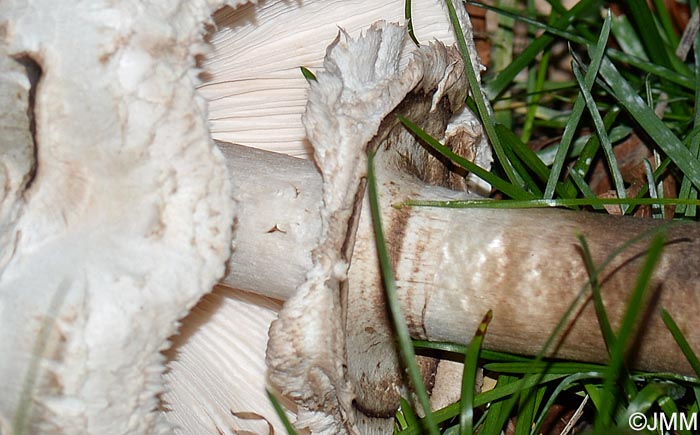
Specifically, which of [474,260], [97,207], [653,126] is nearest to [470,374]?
[474,260]

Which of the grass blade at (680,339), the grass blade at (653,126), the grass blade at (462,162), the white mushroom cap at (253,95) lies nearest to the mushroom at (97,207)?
the white mushroom cap at (253,95)

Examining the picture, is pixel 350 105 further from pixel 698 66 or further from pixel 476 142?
pixel 698 66

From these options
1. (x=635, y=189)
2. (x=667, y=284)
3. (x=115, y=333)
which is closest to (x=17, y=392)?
(x=115, y=333)

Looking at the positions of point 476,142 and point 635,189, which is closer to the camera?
point 476,142

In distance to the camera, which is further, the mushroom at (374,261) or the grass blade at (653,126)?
the grass blade at (653,126)

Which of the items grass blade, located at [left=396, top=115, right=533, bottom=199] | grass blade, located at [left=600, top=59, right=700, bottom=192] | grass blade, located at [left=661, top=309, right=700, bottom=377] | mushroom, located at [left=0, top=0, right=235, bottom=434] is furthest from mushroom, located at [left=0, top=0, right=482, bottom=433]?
grass blade, located at [left=600, top=59, right=700, bottom=192]

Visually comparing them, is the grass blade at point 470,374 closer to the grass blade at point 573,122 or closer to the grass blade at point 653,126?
the grass blade at point 573,122
